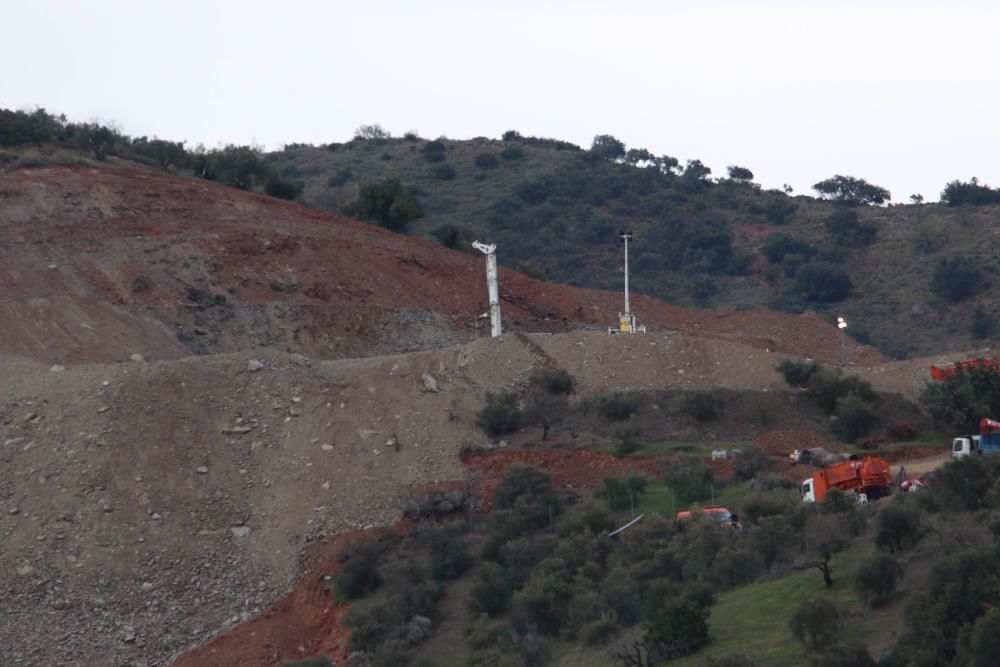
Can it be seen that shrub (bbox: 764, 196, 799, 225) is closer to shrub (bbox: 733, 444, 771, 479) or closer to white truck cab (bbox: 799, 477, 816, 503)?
shrub (bbox: 733, 444, 771, 479)

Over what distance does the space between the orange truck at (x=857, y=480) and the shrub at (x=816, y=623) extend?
32.1ft

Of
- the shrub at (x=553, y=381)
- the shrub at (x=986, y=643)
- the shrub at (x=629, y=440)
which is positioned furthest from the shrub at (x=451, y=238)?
the shrub at (x=986, y=643)

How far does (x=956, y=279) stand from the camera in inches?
2785

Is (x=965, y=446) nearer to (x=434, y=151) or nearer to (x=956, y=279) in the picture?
(x=956, y=279)

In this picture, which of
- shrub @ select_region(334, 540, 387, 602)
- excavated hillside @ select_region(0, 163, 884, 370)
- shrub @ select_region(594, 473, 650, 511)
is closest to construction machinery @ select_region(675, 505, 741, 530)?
shrub @ select_region(594, 473, 650, 511)

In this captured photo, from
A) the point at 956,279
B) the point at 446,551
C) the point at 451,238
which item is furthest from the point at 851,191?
the point at 446,551

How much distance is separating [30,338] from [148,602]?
1304 cm

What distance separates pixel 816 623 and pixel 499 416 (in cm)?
1837

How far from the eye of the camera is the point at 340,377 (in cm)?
3866

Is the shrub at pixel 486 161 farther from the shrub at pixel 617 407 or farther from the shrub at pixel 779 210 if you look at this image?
the shrub at pixel 617 407

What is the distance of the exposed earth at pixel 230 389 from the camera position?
1217 inches

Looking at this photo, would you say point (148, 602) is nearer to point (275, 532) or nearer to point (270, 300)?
point (275, 532)

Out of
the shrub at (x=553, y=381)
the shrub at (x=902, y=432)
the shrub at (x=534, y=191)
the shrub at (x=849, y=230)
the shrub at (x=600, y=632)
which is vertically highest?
the shrub at (x=534, y=191)

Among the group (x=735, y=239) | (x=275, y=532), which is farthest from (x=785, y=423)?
(x=735, y=239)
